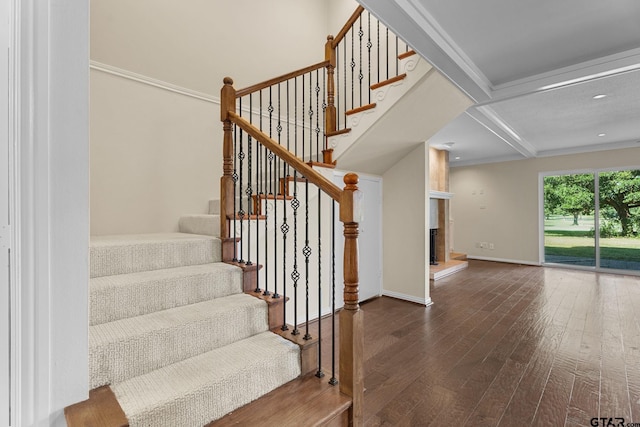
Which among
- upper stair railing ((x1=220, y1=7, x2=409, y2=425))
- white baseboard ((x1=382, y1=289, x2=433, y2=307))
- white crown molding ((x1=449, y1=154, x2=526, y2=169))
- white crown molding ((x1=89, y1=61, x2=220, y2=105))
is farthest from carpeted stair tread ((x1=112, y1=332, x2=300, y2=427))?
white crown molding ((x1=449, y1=154, x2=526, y2=169))

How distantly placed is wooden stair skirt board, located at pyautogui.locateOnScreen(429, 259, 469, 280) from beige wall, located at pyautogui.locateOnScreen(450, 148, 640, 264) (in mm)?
1392

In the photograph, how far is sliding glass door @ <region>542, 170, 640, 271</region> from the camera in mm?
5949

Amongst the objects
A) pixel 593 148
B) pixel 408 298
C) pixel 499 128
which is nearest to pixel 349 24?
pixel 499 128

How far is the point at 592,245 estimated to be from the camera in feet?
20.8

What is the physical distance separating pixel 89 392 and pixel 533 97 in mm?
4721

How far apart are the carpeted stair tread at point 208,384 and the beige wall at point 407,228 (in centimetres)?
289

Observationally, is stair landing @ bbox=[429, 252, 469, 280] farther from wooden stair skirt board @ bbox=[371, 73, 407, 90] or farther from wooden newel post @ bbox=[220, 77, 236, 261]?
wooden newel post @ bbox=[220, 77, 236, 261]

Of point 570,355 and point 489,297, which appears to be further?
point 489,297

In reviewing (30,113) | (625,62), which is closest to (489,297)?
(625,62)

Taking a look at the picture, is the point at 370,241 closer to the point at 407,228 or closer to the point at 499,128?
the point at 407,228

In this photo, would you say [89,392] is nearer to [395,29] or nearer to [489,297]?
[395,29]

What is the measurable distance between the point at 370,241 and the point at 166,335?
324 centimetres

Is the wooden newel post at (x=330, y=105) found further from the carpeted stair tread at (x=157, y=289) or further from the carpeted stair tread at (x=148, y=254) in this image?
the carpeted stair tread at (x=157, y=289)

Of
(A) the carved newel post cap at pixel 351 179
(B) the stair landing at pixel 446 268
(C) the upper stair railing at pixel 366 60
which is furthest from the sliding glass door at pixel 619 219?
(A) the carved newel post cap at pixel 351 179
